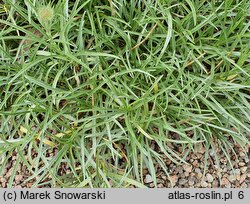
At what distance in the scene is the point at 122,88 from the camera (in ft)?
5.46

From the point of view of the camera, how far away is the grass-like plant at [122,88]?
1602mm

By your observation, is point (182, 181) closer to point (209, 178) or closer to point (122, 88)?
point (209, 178)

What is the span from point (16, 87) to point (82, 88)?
0.26 meters

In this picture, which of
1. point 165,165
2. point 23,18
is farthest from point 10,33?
point 165,165

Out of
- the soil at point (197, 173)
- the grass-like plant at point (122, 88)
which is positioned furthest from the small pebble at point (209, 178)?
the grass-like plant at point (122, 88)

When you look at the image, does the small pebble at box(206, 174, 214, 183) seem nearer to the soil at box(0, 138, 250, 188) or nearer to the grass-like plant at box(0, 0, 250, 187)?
the soil at box(0, 138, 250, 188)

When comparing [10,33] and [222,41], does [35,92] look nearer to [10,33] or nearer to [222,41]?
[10,33]

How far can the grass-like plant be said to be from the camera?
160 centimetres

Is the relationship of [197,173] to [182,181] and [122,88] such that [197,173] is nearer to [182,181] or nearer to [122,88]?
[182,181]

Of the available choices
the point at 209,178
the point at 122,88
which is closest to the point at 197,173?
the point at 209,178

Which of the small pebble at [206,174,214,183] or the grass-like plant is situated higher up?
the grass-like plant

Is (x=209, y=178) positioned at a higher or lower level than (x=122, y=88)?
lower

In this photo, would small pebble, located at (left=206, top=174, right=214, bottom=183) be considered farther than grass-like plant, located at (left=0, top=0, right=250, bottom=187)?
Yes

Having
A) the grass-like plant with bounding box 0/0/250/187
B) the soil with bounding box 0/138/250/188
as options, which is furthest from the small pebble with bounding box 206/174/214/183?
the grass-like plant with bounding box 0/0/250/187
